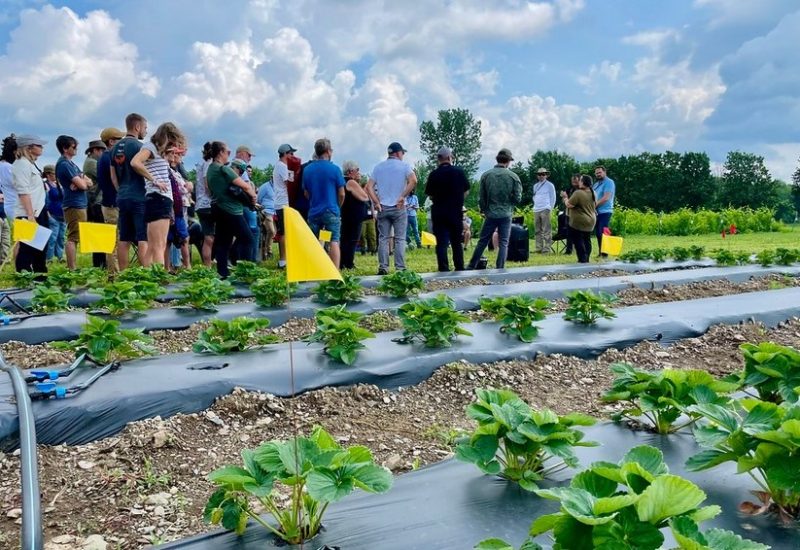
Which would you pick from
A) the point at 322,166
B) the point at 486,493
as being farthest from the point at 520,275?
the point at 486,493

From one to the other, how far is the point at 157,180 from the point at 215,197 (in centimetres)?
95

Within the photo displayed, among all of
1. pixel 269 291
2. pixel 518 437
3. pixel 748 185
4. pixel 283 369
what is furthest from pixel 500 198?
pixel 748 185

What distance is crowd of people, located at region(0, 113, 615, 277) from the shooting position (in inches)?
219

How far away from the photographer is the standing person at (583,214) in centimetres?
877

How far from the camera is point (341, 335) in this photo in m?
3.12

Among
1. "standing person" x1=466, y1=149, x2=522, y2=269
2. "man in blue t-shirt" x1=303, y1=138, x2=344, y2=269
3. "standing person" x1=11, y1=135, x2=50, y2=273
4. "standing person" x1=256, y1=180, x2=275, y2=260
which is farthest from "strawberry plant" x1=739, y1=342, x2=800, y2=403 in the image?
"standing person" x1=256, y1=180, x2=275, y2=260

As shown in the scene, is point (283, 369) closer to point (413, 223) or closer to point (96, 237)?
point (96, 237)

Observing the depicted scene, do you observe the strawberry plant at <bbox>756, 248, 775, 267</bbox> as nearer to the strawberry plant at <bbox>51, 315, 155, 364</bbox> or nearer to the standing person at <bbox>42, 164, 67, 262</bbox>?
the strawberry plant at <bbox>51, 315, 155, 364</bbox>

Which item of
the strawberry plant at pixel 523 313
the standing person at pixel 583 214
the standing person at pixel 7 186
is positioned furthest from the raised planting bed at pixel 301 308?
the standing person at pixel 7 186

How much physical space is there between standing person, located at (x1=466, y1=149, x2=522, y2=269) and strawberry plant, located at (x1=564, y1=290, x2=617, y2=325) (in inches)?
139

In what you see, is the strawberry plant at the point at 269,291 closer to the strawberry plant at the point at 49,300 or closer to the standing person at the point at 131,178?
the strawberry plant at the point at 49,300

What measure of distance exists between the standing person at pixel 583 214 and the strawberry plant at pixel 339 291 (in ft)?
15.6

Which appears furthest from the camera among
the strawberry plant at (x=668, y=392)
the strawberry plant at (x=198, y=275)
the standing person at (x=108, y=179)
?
the standing person at (x=108, y=179)

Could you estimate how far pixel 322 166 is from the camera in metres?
6.71
